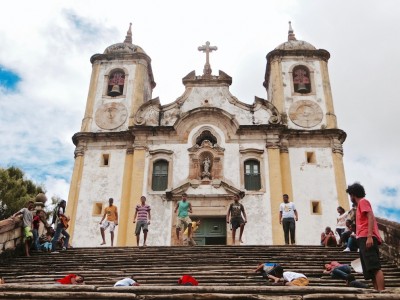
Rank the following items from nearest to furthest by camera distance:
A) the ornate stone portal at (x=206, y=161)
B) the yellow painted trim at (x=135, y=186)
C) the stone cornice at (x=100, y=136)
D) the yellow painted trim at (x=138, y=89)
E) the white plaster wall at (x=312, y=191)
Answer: the yellow painted trim at (x=135, y=186), the white plaster wall at (x=312, y=191), the ornate stone portal at (x=206, y=161), the stone cornice at (x=100, y=136), the yellow painted trim at (x=138, y=89)

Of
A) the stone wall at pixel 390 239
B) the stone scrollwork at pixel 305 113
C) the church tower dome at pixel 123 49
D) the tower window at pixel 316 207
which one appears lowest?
the stone wall at pixel 390 239

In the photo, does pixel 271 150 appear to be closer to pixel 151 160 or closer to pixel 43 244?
pixel 151 160

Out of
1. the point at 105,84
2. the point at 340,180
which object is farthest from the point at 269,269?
the point at 105,84

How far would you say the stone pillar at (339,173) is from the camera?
19094mm

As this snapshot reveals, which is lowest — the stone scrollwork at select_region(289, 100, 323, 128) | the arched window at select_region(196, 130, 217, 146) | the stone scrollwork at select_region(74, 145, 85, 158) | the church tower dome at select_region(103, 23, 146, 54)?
the stone scrollwork at select_region(74, 145, 85, 158)

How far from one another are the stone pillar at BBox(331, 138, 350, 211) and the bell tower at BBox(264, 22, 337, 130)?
1170 mm

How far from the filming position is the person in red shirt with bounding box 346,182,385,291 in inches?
238

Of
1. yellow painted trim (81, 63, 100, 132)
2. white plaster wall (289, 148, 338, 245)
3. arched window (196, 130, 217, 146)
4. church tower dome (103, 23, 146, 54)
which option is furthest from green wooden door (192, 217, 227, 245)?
church tower dome (103, 23, 146, 54)

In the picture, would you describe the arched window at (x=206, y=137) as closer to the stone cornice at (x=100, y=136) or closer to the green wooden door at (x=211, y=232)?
the stone cornice at (x=100, y=136)

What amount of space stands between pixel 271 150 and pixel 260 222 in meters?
3.52

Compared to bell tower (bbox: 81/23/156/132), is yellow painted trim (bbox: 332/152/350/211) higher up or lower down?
lower down

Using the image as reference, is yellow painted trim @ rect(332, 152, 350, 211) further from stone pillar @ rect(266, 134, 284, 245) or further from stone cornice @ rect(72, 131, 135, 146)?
stone cornice @ rect(72, 131, 135, 146)

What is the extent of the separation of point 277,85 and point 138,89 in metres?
7.21

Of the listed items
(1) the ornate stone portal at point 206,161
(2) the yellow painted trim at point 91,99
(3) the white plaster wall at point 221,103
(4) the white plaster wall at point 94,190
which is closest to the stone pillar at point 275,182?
(3) the white plaster wall at point 221,103
